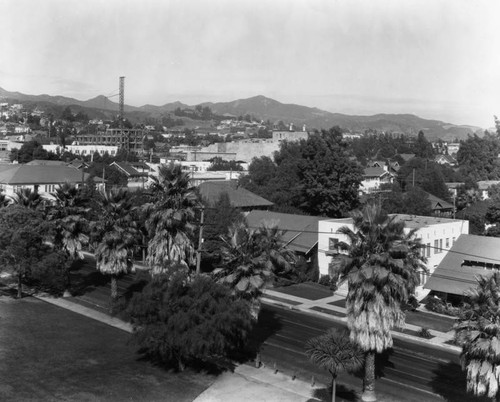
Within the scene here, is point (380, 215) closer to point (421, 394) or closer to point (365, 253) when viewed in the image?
point (365, 253)

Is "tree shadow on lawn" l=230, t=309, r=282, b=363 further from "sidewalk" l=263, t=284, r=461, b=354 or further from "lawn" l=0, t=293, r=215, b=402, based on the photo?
Answer: "sidewalk" l=263, t=284, r=461, b=354

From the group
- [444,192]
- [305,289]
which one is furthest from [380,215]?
[444,192]

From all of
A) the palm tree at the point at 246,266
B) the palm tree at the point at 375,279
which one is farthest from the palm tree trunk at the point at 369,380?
the palm tree at the point at 246,266

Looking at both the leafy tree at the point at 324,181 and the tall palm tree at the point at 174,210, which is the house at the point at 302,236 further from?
the tall palm tree at the point at 174,210

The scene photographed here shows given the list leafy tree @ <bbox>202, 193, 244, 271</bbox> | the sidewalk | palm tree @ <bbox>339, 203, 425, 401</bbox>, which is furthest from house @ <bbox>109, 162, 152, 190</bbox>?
palm tree @ <bbox>339, 203, 425, 401</bbox>

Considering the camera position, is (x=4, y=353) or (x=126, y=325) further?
(x=126, y=325)

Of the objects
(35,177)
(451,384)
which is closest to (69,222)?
(451,384)
